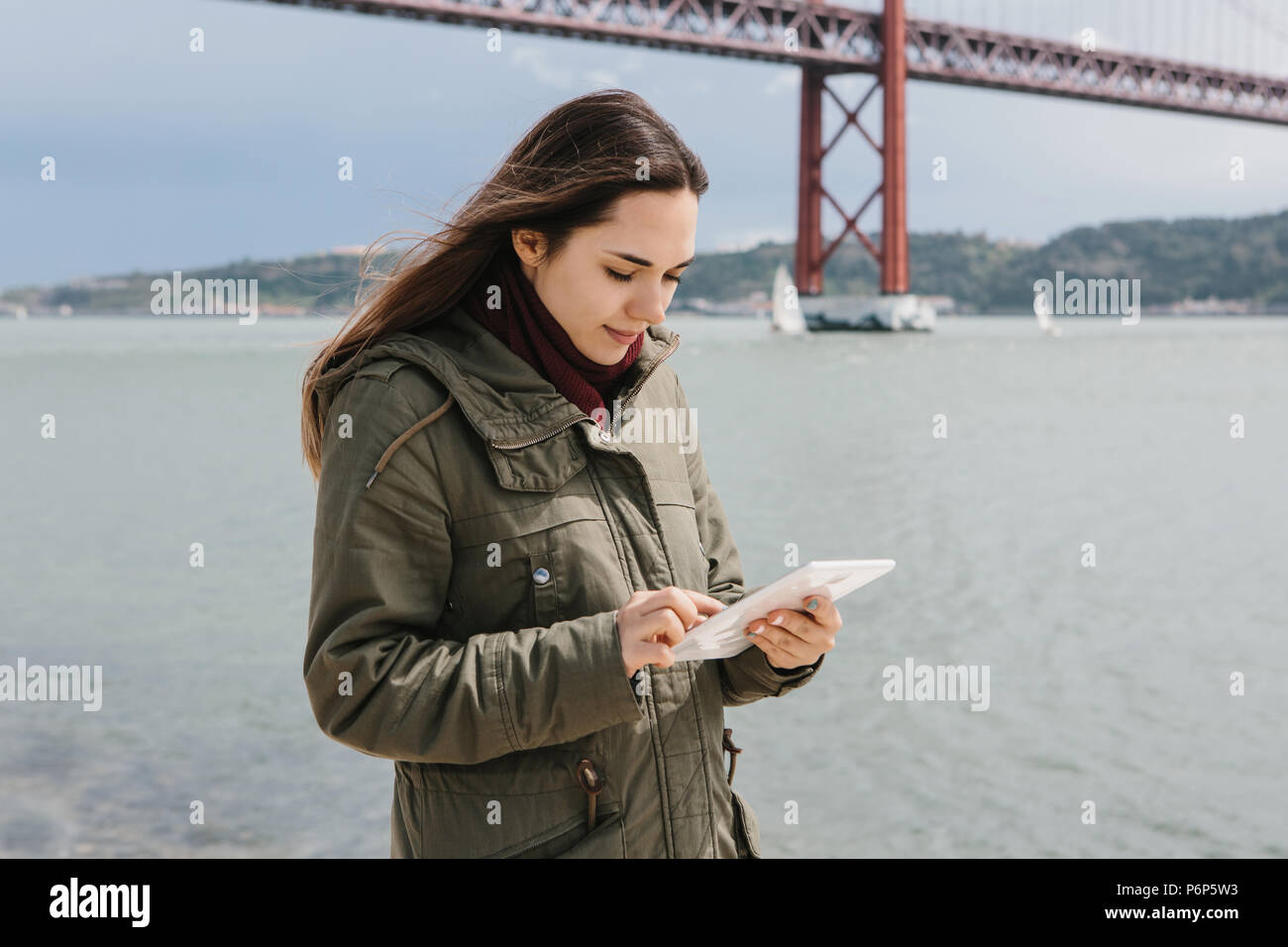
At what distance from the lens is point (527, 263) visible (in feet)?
3.94

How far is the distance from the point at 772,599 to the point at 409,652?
12.9 inches

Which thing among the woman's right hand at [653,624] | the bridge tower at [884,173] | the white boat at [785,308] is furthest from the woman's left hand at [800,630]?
the white boat at [785,308]

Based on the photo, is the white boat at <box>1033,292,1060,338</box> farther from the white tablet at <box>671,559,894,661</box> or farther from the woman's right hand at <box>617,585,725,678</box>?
the woman's right hand at <box>617,585,725,678</box>

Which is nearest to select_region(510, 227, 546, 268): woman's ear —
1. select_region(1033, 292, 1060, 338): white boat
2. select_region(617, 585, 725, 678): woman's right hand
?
select_region(617, 585, 725, 678): woman's right hand

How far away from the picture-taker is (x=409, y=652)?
41.7 inches

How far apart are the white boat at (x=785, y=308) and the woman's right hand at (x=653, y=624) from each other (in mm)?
37241

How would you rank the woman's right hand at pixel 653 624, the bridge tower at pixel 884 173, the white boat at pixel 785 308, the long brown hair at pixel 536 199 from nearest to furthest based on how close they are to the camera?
the woman's right hand at pixel 653 624
the long brown hair at pixel 536 199
the bridge tower at pixel 884 173
the white boat at pixel 785 308

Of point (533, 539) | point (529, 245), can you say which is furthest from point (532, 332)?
point (533, 539)

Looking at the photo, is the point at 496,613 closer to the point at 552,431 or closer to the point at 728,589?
the point at 552,431

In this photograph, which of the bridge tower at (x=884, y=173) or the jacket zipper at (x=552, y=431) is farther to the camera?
the bridge tower at (x=884, y=173)

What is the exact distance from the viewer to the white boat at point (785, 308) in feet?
126

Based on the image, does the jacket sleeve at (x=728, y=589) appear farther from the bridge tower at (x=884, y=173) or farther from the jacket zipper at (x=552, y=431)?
the bridge tower at (x=884, y=173)
